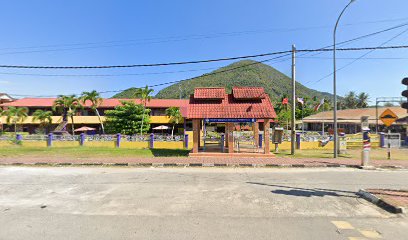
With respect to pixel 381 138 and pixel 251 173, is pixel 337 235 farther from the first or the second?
pixel 381 138

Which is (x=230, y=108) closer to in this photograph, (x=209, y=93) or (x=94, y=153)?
(x=209, y=93)

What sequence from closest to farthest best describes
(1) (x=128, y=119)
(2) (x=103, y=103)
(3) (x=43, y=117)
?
(1) (x=128, y=119), (3) (x=43, y=117), (2) (x=103, y=103)

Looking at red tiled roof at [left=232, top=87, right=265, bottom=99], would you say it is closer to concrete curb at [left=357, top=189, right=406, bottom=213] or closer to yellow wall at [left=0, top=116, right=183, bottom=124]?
concrete curb at [left=357, top=189, right=406, bottom=213]

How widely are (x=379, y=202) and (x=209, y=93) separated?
39.2 feet

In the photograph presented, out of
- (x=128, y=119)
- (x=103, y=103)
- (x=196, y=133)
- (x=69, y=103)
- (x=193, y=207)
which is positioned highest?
(x=103, y=103)

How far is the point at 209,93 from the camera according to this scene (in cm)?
1680

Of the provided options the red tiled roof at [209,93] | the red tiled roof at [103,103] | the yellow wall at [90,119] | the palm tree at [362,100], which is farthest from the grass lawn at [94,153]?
the palm tree at [362,100]

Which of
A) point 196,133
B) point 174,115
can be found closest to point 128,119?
point 174,115

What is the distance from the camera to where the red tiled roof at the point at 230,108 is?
1541 centimetres

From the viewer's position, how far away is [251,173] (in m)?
10.8

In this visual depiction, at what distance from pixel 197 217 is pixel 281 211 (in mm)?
2136

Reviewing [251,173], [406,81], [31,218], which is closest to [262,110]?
[251,173]

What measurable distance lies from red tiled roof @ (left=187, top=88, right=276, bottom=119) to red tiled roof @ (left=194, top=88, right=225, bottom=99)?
0.87ft

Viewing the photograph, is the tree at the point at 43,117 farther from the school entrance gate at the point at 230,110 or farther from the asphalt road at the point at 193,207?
the school entrance gate at the point at 230,110
